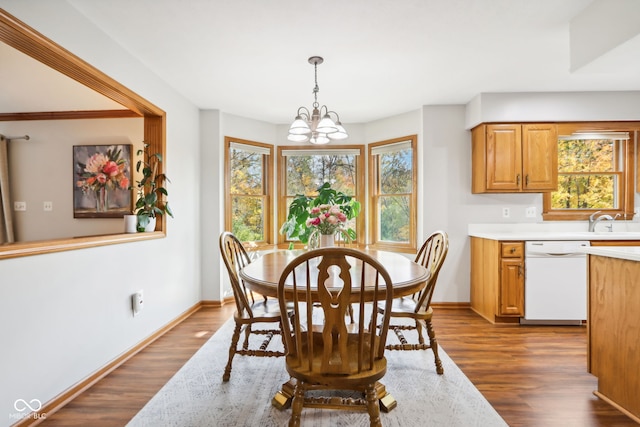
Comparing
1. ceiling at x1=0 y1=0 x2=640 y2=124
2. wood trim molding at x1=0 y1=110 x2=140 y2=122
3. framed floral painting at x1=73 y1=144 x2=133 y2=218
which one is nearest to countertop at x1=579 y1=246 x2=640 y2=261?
ceiling at x1=0 y1=0 x2=640 y2=124

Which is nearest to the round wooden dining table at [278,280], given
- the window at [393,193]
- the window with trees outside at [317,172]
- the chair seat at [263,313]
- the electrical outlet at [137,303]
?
the chair seat at [263,313]

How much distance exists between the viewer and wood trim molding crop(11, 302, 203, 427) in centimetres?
175

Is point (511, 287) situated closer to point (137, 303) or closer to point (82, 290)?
point (137, 303)

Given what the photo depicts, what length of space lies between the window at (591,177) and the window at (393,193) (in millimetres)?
1498

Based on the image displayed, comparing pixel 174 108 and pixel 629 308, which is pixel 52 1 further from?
pixel 629 308

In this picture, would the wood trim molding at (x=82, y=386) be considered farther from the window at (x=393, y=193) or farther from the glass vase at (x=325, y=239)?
the window at (x=393, y=193)

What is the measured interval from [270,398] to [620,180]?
4.28m

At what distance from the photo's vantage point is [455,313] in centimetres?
374

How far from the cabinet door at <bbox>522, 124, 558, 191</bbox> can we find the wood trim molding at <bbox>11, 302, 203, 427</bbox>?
3982 mm

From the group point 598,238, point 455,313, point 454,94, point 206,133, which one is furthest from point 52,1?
point 598,238

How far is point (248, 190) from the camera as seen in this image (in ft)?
14.8

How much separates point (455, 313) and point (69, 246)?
359 centimetres

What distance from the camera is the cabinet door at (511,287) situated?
330 centimetres

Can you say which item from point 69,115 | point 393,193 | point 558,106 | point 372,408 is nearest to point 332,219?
point 372,408
